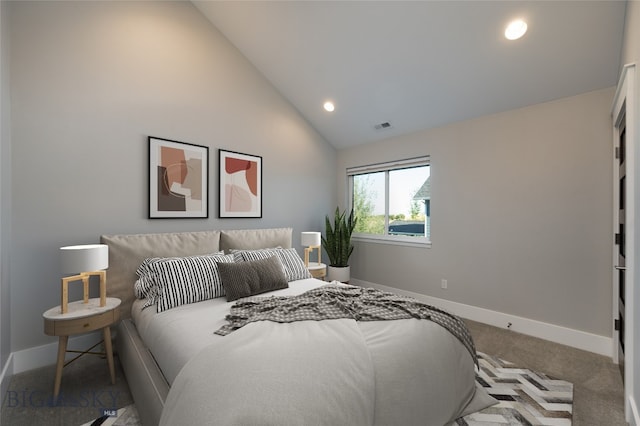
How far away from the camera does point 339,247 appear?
4.37 m

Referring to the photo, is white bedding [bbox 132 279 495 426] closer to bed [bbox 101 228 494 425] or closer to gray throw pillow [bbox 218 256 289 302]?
bed [bbox 101 228 494 425]

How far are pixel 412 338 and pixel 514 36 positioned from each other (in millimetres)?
2566

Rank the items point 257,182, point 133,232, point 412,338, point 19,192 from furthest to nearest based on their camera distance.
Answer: point 257,182
point 133,232
point 19,192
point 412,338

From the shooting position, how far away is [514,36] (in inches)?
94.8

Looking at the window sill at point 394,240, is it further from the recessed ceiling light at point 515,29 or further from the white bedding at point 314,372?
the recessed ceiling light at point 515,29

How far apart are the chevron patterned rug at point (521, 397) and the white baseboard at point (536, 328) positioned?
81 centimetres

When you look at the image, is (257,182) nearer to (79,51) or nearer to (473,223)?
(79,51)

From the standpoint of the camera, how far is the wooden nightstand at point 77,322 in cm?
193

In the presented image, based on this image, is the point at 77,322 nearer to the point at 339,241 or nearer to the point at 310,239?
the point at 310,239

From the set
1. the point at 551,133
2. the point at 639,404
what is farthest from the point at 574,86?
the point at 639,404

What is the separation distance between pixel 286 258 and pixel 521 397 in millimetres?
2169

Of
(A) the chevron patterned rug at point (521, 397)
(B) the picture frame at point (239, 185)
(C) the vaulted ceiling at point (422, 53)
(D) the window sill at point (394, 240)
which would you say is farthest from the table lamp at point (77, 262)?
(D) the window sill at point (394, 240)

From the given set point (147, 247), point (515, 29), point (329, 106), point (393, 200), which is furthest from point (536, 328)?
point (147, 247)

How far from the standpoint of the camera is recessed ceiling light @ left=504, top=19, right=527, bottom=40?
2322 millimetres
